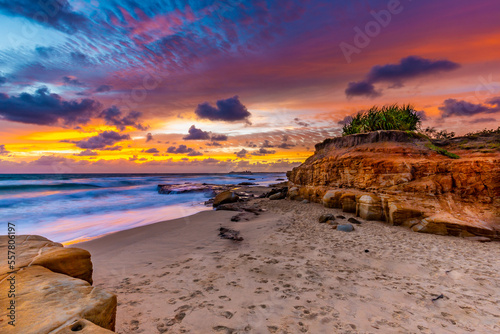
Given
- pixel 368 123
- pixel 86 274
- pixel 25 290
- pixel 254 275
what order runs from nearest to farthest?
pixel 25 290
pixel 86 274
pixel 254 275
pixel 368 123

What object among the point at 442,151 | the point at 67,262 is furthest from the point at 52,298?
the point at 442,151

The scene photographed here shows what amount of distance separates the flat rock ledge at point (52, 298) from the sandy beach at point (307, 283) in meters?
1.20

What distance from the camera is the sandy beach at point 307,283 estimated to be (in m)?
3.28

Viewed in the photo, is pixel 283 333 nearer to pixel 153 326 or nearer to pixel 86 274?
pixel 153 326

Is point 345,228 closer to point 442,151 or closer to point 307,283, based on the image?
point 307,283

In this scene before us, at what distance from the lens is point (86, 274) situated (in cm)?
344

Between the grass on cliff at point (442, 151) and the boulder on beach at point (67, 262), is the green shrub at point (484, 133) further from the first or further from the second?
the boulder on beach at point (67, 262)

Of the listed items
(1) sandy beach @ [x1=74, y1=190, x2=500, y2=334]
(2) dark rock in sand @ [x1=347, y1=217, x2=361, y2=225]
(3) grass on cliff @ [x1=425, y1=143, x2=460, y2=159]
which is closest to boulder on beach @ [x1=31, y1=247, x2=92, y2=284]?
(1) sandy beach @ [x1=74, y1=190, x2=500, y2=334]

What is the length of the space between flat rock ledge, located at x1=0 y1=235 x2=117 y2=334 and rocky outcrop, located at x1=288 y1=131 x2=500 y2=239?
30.2 ft

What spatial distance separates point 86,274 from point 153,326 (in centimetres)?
137

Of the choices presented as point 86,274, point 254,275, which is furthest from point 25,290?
point 254,275

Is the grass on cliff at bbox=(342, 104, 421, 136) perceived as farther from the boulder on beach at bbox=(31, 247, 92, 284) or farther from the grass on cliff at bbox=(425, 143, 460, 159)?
the boulder on beach at bbox=(31, 247, 92, 284)

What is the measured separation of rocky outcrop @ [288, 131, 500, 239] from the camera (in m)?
7.20

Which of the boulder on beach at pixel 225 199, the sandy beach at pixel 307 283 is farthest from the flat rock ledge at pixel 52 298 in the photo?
the boulder on beach at pixel 225 199
